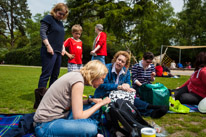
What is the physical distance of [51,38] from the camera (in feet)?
11.9

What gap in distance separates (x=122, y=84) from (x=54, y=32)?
69.9 inches

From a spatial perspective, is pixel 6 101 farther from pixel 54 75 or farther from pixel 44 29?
pixel 44 29

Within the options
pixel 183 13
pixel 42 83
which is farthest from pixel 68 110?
pixel 183 13

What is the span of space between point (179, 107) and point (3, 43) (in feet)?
146

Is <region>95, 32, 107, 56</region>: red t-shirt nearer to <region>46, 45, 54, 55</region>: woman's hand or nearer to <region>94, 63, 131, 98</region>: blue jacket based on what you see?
<region>94, 63, 131, 98</region>: blue jacket

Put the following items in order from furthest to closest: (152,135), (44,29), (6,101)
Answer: (6,101) → (44,29) → (152,135)

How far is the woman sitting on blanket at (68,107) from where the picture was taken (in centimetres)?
200

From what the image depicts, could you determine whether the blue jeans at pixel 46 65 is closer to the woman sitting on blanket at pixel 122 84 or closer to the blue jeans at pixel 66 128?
the woman sitting on blanket at pixel 122 84

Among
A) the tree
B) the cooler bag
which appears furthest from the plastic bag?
the tree

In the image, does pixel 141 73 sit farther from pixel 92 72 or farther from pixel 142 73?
pixel 92 72

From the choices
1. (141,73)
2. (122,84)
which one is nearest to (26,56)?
(141,73)

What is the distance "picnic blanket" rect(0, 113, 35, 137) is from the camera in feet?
7.44

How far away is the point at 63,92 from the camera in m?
2.04

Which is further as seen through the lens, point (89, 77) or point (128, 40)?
point (128, 40)
